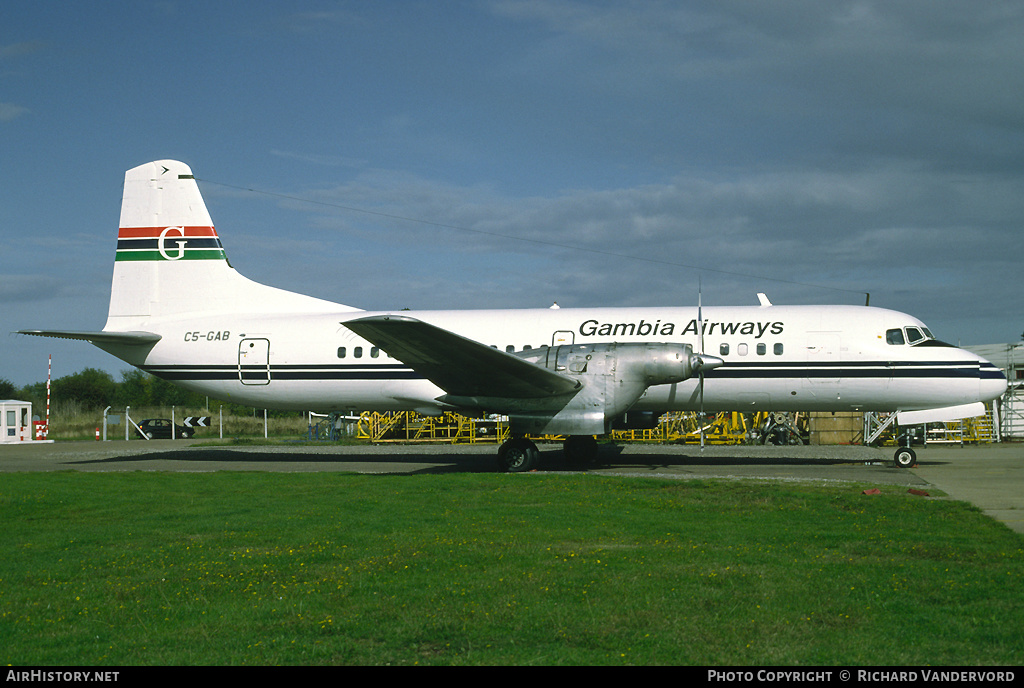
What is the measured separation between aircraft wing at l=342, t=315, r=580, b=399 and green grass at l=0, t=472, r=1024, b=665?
11.6 feet

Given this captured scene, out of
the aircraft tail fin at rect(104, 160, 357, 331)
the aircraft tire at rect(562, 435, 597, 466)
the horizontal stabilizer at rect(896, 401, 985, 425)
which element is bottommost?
the aircraft tire at rect(562, 435, 597, 466)

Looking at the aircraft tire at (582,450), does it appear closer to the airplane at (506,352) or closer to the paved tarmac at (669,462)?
the airplane at (506,352)

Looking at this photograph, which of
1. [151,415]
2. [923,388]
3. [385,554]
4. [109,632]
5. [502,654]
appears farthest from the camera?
[151,415]

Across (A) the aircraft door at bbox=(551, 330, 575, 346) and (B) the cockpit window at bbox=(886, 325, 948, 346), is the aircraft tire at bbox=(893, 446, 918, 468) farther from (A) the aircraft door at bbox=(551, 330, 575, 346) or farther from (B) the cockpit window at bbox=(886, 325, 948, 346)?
(A) the aircraft door at bbox=(551, 330, 575, 346)

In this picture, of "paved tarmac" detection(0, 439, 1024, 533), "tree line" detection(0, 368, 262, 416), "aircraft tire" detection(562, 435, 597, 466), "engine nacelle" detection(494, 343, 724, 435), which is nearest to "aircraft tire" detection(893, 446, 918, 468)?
"paved tarmac" detection(0, 439, 1024, 533)

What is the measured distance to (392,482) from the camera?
14.9 m

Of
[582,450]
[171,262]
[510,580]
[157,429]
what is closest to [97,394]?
[157,429]

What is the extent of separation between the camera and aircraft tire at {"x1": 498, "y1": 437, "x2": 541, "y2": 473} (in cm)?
1731

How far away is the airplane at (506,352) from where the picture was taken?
16547mm

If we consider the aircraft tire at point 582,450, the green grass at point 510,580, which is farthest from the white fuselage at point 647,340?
the green grass at point 510,580

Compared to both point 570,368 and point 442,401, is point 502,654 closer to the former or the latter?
point 570,368

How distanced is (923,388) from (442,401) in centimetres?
1070

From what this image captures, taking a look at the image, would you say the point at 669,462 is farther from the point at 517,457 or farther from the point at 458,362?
the point at 458,362

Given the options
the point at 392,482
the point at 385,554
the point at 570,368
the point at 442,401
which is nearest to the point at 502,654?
the point at 385,554
